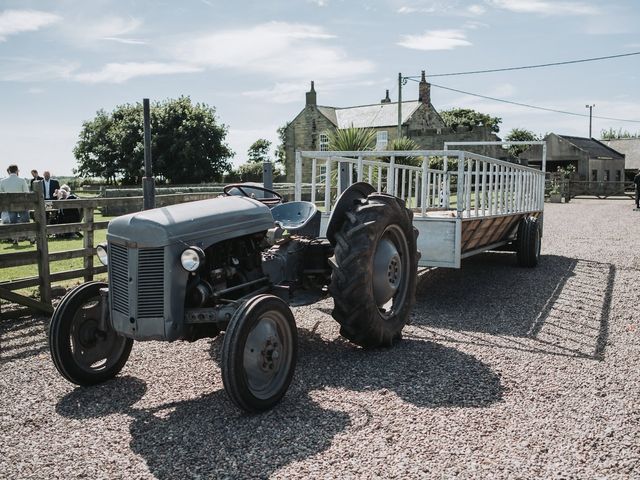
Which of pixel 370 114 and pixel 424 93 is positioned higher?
pixel 424 93

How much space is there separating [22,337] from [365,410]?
361 centimetres

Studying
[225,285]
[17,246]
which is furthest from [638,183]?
[225,285]

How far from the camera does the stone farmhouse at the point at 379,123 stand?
149ft

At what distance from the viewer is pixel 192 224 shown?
148 inches

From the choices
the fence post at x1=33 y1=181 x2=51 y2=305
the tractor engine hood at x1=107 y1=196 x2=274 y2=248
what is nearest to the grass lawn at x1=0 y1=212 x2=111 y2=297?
the fence post at x1=33 y1=181 x2=51 y2=305

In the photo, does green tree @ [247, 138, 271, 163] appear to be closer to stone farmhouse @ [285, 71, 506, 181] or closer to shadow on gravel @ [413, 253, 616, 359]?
stone farmhouse @ [285, 71, 506, 181]

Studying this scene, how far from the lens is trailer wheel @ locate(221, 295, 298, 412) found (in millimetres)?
3428

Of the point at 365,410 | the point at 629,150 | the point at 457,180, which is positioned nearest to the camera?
the point at 365,410

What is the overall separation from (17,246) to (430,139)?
120 ft

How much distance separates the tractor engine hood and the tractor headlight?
0.40ft

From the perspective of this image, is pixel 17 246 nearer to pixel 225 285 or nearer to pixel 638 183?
pixel 225 285

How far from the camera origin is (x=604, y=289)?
7.73 m

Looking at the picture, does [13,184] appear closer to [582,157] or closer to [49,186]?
[49,186]

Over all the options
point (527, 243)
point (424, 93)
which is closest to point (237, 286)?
point (527, 243)
